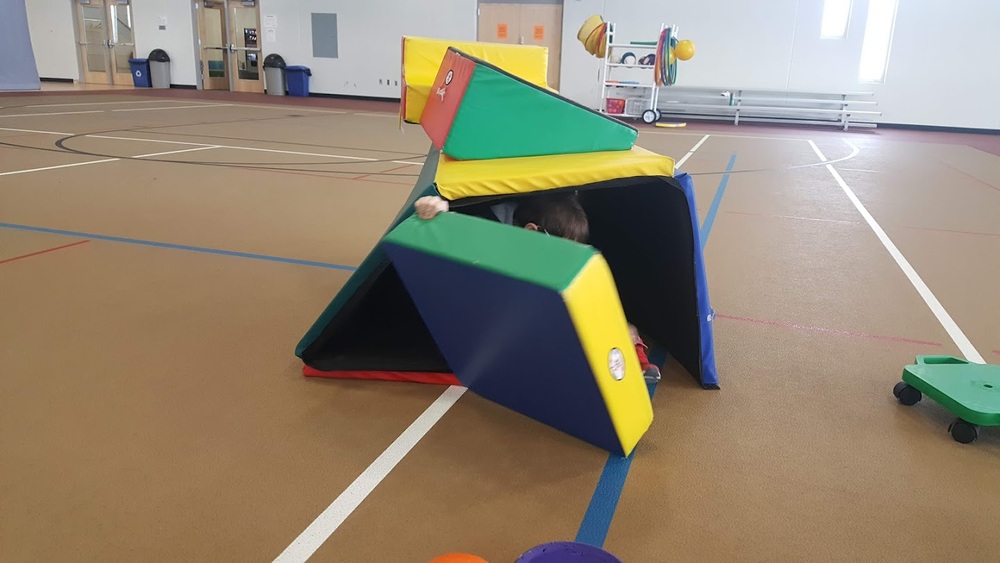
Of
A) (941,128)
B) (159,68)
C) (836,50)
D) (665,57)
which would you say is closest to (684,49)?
(665,57)

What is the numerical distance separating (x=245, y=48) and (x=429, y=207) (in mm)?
21396

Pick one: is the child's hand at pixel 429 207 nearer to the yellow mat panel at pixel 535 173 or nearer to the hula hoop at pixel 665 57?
the yellow mat panel at pixel 535 173

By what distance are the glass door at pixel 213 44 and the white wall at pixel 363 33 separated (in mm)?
2080

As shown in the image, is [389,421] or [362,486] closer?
[362,486]

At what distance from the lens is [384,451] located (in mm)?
2238

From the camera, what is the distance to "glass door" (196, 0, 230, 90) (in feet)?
68.9

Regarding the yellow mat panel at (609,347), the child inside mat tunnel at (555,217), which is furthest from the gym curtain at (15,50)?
the yellow mat panel at (609,347)

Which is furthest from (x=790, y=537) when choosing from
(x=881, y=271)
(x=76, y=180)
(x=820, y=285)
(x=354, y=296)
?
(x=76, y=180)

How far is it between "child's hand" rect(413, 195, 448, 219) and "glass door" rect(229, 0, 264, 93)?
20.6 meters

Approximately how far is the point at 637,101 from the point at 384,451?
15.9 metres

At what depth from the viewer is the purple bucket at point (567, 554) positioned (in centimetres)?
163

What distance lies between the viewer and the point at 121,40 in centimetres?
2200

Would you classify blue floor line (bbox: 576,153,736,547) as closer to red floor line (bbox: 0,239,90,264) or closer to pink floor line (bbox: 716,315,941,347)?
pink floor line (bbox: 716,315,941,347)

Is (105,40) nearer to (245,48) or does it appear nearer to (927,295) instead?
A: (245,48)
